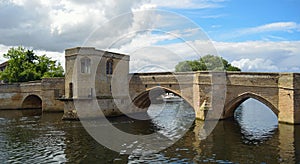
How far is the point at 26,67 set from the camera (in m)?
52.4

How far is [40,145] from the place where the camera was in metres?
19.4

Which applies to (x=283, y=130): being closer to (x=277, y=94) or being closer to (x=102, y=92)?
(x=277, y=94)

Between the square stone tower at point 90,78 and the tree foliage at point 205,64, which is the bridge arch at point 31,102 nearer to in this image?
the square stone tower at point 90,78

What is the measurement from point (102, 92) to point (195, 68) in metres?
38.9

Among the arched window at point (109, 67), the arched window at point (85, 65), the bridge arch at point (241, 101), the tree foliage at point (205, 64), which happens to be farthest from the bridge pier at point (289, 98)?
the tree foliage at point (205, 64)

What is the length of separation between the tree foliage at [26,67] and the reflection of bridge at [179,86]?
23.6m

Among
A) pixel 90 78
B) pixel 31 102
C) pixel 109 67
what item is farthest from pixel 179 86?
pixel 31 102

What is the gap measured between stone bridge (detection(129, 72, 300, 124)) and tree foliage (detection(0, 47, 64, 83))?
25761 mm

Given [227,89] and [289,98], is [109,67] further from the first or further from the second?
[289,98]

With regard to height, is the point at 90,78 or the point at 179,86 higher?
the point at 90,78

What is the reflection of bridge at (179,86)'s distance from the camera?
2479 cm

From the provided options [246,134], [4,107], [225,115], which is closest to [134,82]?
[225,115]

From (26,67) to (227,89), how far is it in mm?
40285

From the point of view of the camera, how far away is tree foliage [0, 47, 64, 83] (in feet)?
170
